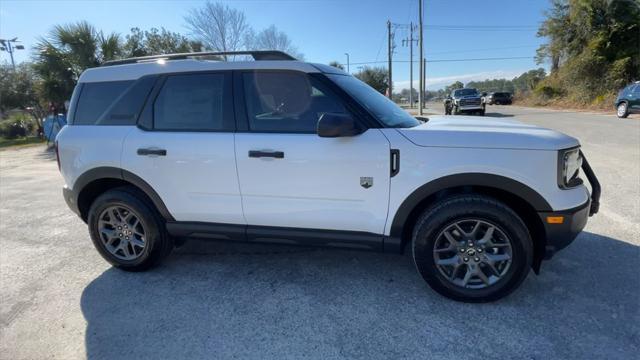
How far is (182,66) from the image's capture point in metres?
3.29

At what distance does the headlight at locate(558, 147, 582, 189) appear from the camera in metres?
2.56

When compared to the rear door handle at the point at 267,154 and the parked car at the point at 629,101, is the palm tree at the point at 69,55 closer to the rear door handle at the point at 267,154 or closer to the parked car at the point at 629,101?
the rear door handle at the point at 267,154

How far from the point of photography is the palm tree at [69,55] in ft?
48.6

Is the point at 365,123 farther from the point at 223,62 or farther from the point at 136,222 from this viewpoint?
the point at 136,222

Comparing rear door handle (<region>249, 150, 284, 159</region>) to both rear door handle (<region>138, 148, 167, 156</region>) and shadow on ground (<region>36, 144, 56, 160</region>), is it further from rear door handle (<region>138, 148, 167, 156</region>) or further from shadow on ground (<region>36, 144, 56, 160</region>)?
shadow on ground (<region>36, 144, 56, 160</region>)

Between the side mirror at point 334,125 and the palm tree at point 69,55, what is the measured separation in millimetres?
15826

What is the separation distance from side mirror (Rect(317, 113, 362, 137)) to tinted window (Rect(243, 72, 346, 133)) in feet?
0.83

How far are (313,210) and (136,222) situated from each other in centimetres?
175

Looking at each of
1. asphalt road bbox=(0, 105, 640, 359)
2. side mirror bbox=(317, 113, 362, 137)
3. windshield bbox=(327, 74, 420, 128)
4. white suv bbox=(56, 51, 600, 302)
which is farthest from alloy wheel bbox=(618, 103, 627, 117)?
side mirror bbox=(317, 113, 362, 137)

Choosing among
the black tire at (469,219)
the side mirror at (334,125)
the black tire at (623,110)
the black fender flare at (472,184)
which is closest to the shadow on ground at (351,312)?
the black tire at (469,219)

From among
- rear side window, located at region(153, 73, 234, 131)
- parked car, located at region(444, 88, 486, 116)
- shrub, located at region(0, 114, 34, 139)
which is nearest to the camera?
rear side window, located at region(153, 73, 234, 131)

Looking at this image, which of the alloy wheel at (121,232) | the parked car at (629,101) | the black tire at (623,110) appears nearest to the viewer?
the alloy wheel at (121,232)

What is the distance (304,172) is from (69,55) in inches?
651

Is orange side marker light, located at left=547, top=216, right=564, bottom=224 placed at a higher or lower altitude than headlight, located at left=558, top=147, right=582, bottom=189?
lower
